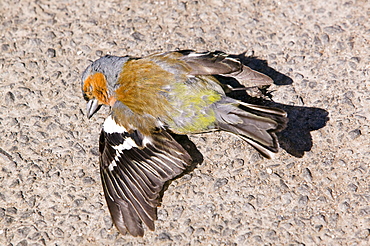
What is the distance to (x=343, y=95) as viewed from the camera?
17.8 ft

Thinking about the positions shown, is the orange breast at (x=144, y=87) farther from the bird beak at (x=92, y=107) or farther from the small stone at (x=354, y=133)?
the small stone at (x=354, y=133)

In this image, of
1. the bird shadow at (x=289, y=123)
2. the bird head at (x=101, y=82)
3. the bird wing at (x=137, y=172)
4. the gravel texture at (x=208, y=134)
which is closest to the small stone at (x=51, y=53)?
the gravel texture at (x=208, y=134)

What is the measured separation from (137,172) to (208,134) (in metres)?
1.01

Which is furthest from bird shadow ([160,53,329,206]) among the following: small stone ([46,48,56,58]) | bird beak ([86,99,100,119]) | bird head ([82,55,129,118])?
small stone ([46,48,56,58])

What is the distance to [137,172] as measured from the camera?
16.0 feet

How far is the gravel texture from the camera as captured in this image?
4.70m

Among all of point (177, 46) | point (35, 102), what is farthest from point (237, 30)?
point (35, 102)

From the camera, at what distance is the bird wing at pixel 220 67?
198 inches

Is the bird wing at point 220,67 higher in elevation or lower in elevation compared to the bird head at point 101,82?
higher

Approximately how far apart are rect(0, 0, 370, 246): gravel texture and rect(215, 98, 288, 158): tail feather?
1.81 feet

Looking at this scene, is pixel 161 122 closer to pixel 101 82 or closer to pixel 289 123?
pixel 101 82

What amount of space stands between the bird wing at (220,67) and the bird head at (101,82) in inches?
31.7

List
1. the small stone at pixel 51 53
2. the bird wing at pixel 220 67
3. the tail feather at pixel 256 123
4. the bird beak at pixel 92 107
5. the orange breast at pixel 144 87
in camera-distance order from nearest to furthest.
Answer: the tail feather at pixel 256 123
the orange breast at pixel 144 87
the bird wing at pixel 220 67
the bird beak at pixel 92 107
the small stone at pixel 51 53

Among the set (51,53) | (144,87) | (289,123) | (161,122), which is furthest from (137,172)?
(51,53)
